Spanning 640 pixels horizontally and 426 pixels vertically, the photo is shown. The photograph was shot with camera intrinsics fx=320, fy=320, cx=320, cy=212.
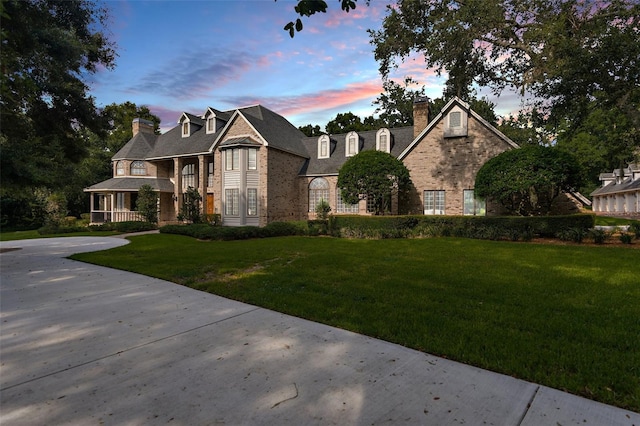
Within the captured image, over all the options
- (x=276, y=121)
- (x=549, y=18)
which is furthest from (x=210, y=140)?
(x=549, y=18)

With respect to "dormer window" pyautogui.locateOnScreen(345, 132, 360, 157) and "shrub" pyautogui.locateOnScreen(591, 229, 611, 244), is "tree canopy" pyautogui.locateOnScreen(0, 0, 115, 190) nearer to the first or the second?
"dormer window" pyautogui.locateOnScreen(345, 132, 360, 157)

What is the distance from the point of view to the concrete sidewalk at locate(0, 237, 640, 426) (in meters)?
2.49

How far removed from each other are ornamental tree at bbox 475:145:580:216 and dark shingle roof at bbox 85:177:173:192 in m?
24.7

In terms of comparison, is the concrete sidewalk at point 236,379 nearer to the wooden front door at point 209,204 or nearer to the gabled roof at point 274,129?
the gabled roof at point 274,129

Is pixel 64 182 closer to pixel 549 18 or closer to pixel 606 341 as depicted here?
pixel 606 341

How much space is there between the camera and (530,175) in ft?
47.8

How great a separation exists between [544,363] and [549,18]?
1771cm

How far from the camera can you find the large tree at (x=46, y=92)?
8.02 m

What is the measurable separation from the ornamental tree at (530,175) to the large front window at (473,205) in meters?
2.37

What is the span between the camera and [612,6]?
1407cm

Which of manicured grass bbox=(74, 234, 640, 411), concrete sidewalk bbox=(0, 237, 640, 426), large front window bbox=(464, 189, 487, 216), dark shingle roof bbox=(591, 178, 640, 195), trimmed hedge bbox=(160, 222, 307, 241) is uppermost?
dark shingle roof bbox=(591, 178, 640, 195)

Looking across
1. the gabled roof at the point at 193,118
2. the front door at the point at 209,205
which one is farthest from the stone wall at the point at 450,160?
the gabled roof at the point at 193,118

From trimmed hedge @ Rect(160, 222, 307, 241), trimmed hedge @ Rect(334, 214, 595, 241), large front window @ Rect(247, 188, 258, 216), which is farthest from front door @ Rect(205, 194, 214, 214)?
trimmed hedge @ Rect(334, 214, 595, 241)

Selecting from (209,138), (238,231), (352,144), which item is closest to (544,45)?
(352,144)
